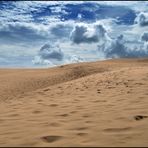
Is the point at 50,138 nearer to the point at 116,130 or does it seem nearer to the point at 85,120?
the point at 116,130

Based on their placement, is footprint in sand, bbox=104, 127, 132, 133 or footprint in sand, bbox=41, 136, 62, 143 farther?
footprint in sand, bbox=104, 127, 132, 133

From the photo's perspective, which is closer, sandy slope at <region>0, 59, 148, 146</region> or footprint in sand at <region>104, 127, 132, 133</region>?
sandy slope at <region>0, 59, 148, 146</region>

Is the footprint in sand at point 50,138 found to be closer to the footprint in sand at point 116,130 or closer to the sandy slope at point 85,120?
the sandy slope at point 85,120

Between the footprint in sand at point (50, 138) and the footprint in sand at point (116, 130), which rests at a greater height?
the footprint in sand at point (50, 138)

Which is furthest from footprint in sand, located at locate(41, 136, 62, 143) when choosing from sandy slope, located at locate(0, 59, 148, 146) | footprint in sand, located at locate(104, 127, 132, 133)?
footprint in sand, located at locate(104, 127, 132, 133)

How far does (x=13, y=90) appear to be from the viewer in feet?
53.0

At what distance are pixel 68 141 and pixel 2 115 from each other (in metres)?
2.78

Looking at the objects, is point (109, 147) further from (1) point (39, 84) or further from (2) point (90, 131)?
(1) point (39, 84)

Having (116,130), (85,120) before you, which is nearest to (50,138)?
(116,130)

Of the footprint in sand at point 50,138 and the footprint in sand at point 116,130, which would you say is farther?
the footprint in sand at point 116,130

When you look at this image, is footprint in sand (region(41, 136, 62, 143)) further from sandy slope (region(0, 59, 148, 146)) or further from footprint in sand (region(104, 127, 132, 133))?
footprint in sand (region(104, 127, 132, 133))

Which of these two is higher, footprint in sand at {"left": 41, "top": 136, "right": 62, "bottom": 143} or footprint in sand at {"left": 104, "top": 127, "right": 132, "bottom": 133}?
footprint in sand at {"left": 41, "top": 136, "right": 62, "bottom": 143}

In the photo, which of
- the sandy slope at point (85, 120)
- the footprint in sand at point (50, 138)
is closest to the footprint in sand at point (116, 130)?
the sandy slope at point (85, 120)

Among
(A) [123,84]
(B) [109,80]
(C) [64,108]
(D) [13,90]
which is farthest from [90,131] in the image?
(D) [13,90]
